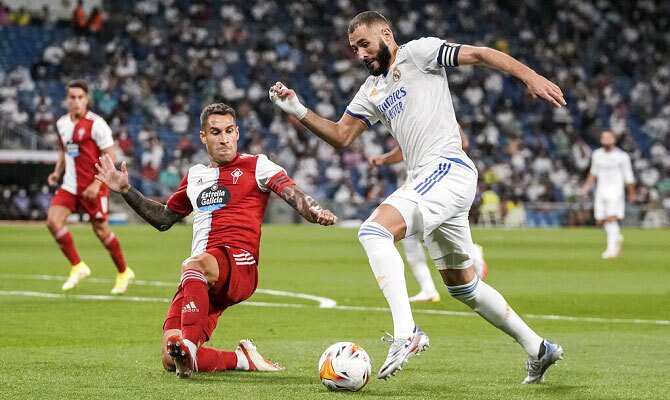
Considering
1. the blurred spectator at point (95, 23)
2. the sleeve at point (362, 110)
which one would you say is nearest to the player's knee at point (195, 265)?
the sleeve at point (362, 110)

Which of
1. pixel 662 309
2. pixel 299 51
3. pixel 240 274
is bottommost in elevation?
pixel 662 309

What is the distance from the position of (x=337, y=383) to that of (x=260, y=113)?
32580 mm

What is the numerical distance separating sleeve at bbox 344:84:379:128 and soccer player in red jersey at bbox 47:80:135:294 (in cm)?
672

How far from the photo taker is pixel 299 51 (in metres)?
41.8

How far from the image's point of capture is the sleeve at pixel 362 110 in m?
8.12

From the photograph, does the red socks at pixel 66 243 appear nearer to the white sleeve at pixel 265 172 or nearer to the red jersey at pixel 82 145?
the red jersey at pixel 82 145

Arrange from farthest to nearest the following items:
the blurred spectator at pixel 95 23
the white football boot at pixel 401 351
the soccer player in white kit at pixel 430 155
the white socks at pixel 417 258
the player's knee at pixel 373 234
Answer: the blurred spectator at pixel 95 23, the white socks at pixel 417 258, the soccer player in white kit at pixel 430 155, the player's knee at pixel 373 234, the white football boot at pixel 401 351

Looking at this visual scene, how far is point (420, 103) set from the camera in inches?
304

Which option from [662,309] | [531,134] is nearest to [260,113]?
[531,134]

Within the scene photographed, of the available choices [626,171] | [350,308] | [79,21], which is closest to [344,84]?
[79,21]

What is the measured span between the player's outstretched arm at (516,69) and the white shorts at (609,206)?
17063 mm

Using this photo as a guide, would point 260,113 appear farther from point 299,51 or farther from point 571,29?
point 571,29

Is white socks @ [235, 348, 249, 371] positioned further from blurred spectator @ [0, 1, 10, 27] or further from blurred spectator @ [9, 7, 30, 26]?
blurred spectator @ [9, 7, 30, 26]

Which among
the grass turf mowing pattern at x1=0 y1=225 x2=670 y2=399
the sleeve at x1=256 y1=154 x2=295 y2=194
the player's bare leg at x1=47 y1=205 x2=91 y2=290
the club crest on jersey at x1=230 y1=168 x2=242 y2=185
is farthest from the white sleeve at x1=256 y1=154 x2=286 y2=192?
the player's bare leg at x1=47 y1=205 x2=91 y2=290
